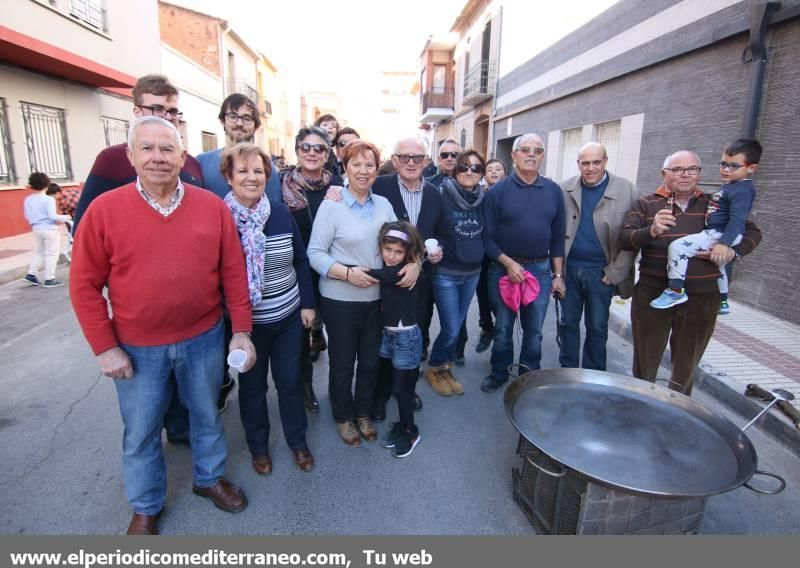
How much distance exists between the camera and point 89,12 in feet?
39.5

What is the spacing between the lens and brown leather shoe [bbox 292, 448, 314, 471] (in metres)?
2.85

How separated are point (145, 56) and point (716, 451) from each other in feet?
56.3

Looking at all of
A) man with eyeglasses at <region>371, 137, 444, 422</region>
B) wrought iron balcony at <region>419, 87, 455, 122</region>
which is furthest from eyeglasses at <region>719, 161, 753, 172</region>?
wrought iron balcony at <region>419, 87, 455, 122</region>

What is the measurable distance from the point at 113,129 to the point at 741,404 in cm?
1591

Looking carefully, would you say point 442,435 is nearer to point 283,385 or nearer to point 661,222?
point 283,385

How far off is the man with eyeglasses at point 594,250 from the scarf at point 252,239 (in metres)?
2.38

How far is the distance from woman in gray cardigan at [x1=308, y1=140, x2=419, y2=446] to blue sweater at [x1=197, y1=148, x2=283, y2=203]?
0.36m

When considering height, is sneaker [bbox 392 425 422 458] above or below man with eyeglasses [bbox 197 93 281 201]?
below

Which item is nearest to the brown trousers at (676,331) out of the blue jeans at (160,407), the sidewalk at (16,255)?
the blue jeans at (160,407)

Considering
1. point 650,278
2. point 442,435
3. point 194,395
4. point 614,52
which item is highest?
point 614,52

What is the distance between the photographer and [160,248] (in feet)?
6.43

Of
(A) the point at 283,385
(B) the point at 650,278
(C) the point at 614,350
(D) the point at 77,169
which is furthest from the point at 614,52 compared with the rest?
(D) the point at 77,169

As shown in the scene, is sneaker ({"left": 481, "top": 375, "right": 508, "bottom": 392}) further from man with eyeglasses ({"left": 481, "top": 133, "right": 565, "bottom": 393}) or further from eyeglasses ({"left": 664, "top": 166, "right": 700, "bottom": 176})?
eyeglasses ({"left": 664, "top": 166, "right": 700, "bottom": 176})

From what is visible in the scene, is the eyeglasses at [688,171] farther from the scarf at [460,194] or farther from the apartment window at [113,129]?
the apartment window at [113,129]
